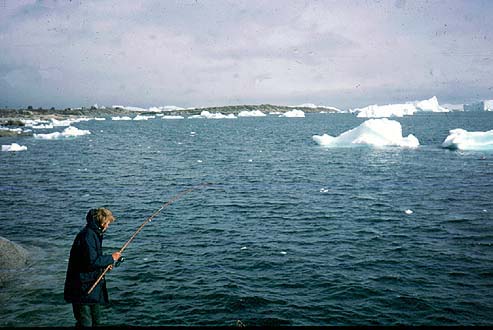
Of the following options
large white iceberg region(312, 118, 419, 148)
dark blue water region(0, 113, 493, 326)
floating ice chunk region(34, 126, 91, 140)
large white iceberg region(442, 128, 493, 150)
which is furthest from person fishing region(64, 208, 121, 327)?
floating ice chunk region(34, 126, 91, 140)

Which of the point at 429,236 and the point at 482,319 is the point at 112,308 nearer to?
the point at 482,319

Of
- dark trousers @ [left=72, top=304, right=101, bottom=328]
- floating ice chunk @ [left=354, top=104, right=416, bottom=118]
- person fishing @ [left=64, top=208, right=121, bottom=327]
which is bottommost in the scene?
dark trousers @ [left=72, top=304, right=101, bottom=328]

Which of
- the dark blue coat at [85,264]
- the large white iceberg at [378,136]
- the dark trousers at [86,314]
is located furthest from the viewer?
the large white iceberg at [378,136]

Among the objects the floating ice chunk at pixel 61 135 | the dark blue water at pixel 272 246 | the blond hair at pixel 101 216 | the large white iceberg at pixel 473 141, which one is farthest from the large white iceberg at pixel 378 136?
the floating ice chunk at pixel 61 135

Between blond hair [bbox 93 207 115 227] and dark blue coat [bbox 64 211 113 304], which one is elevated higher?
blond hair [bbox 93 207 115 227]

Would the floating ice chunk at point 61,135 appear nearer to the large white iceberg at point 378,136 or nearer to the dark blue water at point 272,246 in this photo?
the dark blue water at point 272,246

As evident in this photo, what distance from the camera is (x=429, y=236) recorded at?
13.8 metres

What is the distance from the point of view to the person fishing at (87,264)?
5.76 metres

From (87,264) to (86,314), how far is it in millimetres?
Answer: 892

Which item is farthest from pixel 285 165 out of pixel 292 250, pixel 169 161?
pixel 292 250

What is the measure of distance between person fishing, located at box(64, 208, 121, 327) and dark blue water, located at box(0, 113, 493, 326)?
8.78 feet

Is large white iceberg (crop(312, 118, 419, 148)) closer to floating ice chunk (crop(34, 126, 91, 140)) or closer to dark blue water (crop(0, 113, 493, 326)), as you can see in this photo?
dark blue water (crop(0, 113, 493, 326))

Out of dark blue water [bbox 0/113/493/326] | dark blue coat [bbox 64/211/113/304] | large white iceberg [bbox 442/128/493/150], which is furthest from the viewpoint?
large white iceberg [bbox 442/128/493/150]

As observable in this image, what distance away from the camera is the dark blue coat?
575 cm
